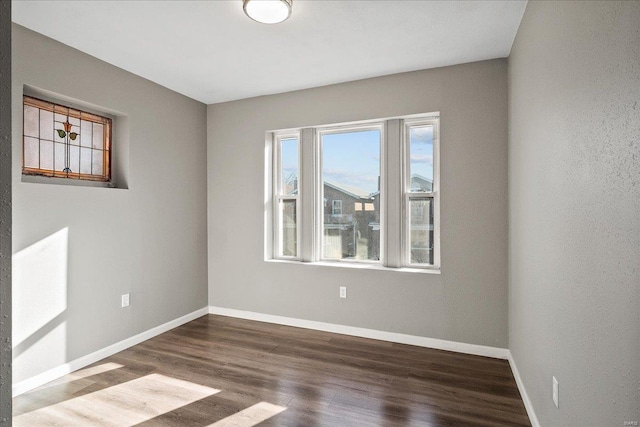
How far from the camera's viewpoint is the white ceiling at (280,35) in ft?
7.45

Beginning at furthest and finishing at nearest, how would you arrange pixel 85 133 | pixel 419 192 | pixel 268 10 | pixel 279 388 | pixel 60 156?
pixel 419 192, pixel 85 133, pixel 60 156, pixel 279 388, pixel 268 10

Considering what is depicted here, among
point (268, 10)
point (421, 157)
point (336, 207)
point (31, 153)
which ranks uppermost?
point (268, 10)

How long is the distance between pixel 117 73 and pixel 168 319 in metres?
2.57

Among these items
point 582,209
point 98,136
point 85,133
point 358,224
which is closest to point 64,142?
point 85,133

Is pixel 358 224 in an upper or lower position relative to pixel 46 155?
lower

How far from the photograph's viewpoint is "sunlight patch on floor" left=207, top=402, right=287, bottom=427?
2.14 meters

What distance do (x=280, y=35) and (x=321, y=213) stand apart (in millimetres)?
1940

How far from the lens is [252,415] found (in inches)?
87.7

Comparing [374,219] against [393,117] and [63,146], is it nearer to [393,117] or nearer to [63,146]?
[393,117]

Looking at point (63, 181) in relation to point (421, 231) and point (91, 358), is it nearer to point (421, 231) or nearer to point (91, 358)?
point (91, 358)

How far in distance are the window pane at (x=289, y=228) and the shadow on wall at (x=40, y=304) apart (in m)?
2.12

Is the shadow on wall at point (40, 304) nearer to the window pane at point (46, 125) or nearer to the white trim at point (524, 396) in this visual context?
the window pane at point (46, 125)

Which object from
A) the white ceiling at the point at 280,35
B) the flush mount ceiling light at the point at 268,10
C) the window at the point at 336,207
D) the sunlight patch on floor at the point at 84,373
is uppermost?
the white ceiling at the point at 280,35

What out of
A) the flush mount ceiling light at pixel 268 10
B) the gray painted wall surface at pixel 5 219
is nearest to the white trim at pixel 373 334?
the flush mount ceiling light at pixel 268 10
